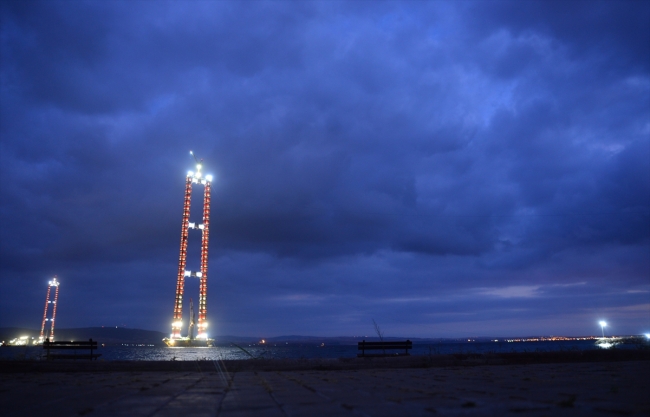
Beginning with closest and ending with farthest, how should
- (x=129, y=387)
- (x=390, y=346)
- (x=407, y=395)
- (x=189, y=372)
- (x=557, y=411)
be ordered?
(x=557, y=411) < (x=407, y=395) < (x=129, y=387) < (x=189, y=372) < (x=390, y=346)

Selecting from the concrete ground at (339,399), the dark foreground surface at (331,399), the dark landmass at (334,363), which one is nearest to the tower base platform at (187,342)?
the dark landmass at (334,363)

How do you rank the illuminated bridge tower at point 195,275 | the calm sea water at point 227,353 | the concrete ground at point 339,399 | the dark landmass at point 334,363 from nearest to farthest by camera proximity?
1. the concrete ground at point 339,399
2. the dark landmass at point 334,363
3. the calm sea water at point 227,353
4. the illuminated bridge tower at point 195,275

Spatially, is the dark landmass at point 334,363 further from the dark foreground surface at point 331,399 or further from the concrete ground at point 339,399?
the concrete ground at point 339,399

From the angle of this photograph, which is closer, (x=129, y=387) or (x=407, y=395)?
(x=407, y=395)

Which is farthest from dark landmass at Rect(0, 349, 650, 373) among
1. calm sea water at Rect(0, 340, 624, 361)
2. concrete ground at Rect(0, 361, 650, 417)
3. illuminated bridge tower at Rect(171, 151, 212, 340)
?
illuminated bridge tower at Rect(171, 151, 212, 340)

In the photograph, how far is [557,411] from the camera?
423 centimetres

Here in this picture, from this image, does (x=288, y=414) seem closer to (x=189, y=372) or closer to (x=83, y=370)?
(x=189, y=372)

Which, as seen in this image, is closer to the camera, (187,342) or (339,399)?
(339,399)

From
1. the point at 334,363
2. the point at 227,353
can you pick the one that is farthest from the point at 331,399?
the point at 227,353

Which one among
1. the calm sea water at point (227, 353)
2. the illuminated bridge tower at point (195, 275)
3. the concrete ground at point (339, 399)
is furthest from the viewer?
the illuminated bridge tower at point (195, 275)

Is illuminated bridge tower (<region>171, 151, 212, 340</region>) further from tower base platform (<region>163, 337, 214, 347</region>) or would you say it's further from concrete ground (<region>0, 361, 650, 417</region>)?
concrete ground (<region>0, 361, 650, 417</region>)

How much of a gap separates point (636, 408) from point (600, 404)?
0.40 metres

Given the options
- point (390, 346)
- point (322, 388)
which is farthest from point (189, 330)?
point (322, 388)

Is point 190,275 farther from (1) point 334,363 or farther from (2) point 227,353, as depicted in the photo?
(1) point 334,363
